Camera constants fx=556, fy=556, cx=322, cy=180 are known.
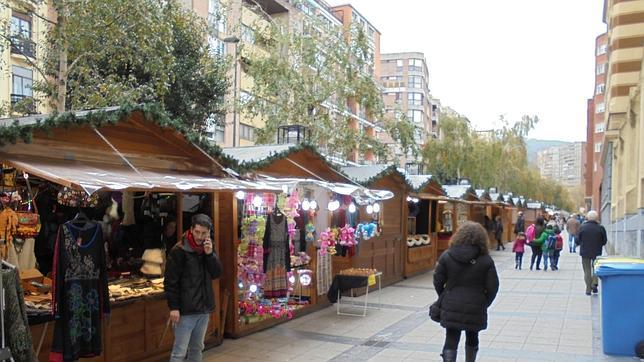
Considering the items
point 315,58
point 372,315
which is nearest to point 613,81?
Result: point 315,58

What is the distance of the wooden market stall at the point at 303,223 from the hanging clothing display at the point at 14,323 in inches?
145

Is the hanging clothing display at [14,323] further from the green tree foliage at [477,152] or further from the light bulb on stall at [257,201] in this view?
the green tree foliage at [477,152]

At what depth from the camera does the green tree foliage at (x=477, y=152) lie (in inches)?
1372

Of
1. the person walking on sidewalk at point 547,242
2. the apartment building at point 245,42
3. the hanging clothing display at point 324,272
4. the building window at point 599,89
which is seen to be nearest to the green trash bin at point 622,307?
the hanging clothing display at point 324,272

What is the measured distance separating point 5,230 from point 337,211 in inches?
271

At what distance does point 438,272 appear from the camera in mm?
5301

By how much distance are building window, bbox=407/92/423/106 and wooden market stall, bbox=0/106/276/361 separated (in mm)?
73870

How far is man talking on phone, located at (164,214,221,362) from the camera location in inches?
201

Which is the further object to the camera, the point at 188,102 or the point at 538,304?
the point at 188,102

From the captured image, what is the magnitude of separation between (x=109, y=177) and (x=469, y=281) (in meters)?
3.48

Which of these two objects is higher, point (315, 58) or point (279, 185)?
point (315, 58)

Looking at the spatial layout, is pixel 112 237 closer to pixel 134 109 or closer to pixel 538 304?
pixel 134 109

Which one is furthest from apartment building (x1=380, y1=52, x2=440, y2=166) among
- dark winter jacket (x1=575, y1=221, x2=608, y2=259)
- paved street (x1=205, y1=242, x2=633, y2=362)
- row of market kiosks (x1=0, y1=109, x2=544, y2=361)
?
row of market kiosks (x1=0, y1=109, x2=544, y2=361)

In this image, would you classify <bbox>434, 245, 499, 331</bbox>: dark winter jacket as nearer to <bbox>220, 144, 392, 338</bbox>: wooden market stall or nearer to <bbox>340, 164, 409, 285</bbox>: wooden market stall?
<bbox>220, 144, 392, 338</bbox>: wooden market stall
